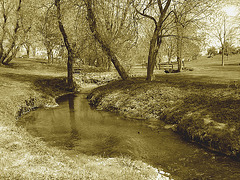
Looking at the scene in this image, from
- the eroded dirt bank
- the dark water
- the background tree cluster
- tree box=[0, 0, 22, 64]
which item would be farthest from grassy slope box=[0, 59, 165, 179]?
tree box=[0, 0, 22, 64]

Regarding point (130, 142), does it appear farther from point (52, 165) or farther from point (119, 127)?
point (52, 165)

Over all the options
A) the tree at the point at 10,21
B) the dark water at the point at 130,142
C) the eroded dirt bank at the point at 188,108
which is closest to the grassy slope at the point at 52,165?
the dark water at the point at 130,142

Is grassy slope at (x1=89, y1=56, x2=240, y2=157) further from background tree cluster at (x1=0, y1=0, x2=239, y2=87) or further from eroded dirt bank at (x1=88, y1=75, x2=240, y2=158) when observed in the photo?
background tree cluster at (x1=0, y1=0, x2=239, y2=87)

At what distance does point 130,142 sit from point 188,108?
402cm

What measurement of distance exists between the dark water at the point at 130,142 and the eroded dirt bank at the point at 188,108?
0.59 meters

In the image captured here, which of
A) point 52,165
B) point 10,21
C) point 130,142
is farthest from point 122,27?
point 10,21

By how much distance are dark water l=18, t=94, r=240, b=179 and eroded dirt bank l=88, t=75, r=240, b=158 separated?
59 centimetres

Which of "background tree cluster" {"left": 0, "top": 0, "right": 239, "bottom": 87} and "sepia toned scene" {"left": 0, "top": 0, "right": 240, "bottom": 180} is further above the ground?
"background tree cluster" {"left": 0, "top": 0, "right": 239, "bottom": 87}

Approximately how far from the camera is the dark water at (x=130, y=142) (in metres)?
5.90

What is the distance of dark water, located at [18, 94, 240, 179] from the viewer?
19.4ft

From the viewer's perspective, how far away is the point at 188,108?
1010 centimetres

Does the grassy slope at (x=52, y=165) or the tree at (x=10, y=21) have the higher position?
the tree at (x=10, y=21)

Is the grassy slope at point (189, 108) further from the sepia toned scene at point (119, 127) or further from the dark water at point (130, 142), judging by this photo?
the dark water at point (130, 142)

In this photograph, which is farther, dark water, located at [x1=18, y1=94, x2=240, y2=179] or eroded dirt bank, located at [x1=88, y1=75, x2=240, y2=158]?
eroded dirt bank, located at [x1=88, y1=75, x2=240, y2=158]
